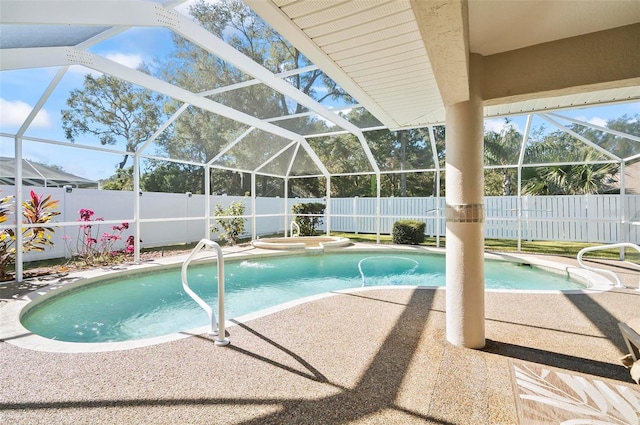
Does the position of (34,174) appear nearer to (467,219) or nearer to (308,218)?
(308,218)

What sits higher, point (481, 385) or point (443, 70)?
point (443, 70)

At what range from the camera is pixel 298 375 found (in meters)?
2.73

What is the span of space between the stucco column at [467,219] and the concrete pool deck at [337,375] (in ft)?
0.98

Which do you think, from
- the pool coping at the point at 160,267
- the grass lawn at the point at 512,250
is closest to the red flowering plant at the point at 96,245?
the grass lawn at the point at 512,250

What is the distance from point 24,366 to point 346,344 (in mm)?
2978

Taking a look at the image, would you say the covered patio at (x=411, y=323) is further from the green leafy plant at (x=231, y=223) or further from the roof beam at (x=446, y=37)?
the green leafy plant at (x=231, y=223)

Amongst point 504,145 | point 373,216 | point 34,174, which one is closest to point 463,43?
point 504,145

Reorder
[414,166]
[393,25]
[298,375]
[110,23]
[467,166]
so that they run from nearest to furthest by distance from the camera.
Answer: [393,25] → [298,375] → [467,166] → [110,23] → [414,166]

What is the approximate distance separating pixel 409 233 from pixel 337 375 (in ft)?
31.4

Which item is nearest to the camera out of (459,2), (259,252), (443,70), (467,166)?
(459,2)

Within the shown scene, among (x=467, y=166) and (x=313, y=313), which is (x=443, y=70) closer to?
(x=467, y=166)

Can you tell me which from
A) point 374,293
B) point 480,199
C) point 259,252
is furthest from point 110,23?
point 259,252

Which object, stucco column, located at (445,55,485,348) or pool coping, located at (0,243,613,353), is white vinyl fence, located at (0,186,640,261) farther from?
stucco column, located at (445,55,485,348)

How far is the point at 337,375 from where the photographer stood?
2723 mm
